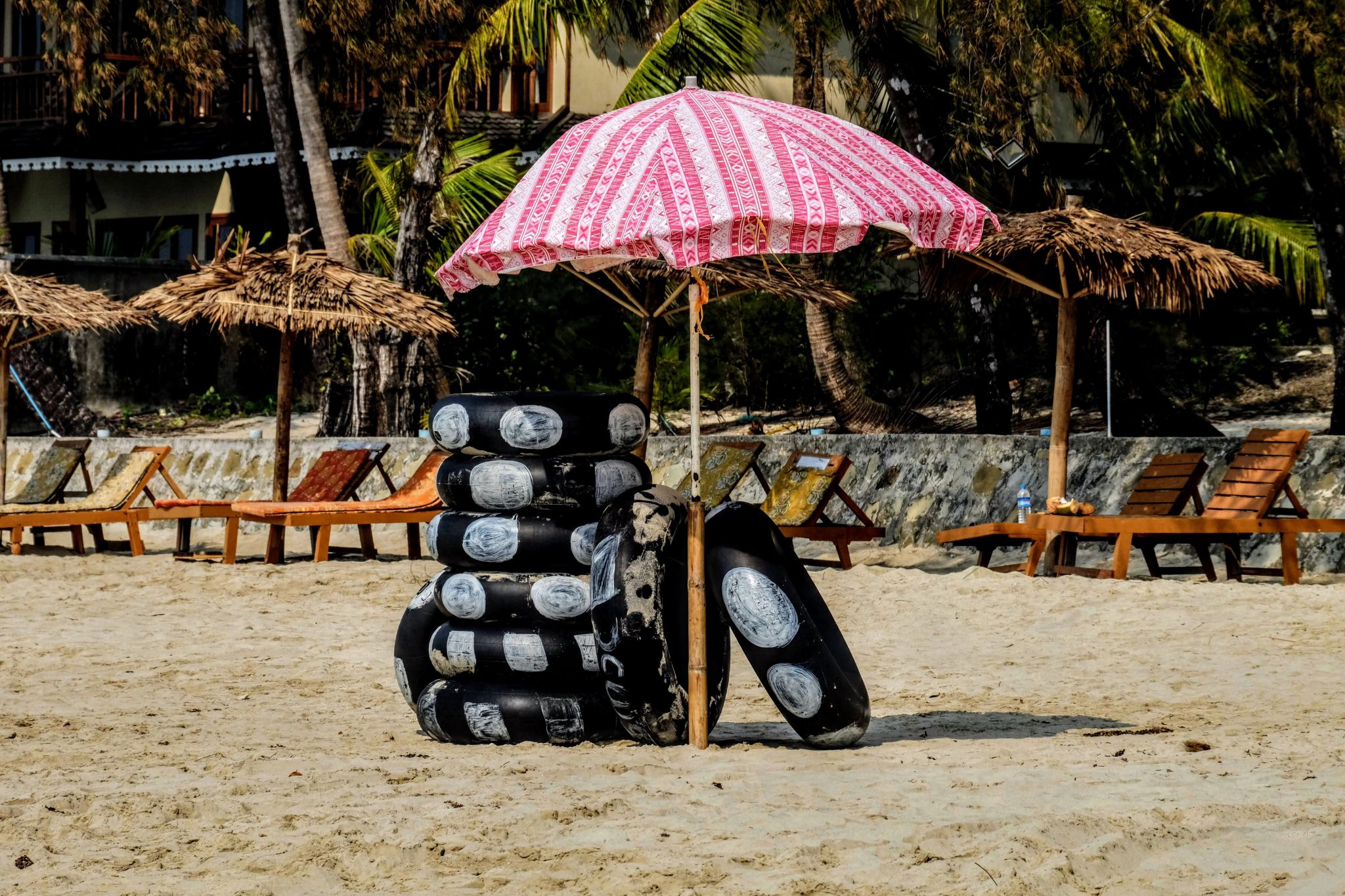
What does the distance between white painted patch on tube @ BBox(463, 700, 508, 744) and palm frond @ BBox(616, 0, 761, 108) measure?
10.3m

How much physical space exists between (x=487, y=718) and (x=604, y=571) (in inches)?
28.1

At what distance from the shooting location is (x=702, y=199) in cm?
492

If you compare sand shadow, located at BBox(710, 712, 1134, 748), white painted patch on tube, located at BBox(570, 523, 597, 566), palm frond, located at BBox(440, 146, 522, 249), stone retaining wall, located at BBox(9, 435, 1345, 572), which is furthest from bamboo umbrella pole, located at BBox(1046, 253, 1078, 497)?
palm frond, located at BBox(440, 146, 522, 249)

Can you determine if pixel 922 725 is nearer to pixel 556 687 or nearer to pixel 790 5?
pixel 556 687

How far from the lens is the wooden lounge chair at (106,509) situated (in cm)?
1212

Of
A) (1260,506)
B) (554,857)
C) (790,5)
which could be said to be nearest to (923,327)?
(790,5)

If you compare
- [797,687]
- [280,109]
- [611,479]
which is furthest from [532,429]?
[280,109]

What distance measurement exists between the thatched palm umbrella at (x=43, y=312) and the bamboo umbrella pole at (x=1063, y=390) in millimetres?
7292

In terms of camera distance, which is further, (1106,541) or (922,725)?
(1106,541)

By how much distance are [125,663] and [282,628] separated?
126 centimetres

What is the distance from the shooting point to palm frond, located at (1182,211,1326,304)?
15.0 meters

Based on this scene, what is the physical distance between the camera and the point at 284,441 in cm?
1234

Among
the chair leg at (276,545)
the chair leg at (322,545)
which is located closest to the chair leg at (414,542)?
the chair leg at (322,545)

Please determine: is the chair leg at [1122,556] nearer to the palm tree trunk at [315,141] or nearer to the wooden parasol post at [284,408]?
the wooden parasol post at [284,408]
